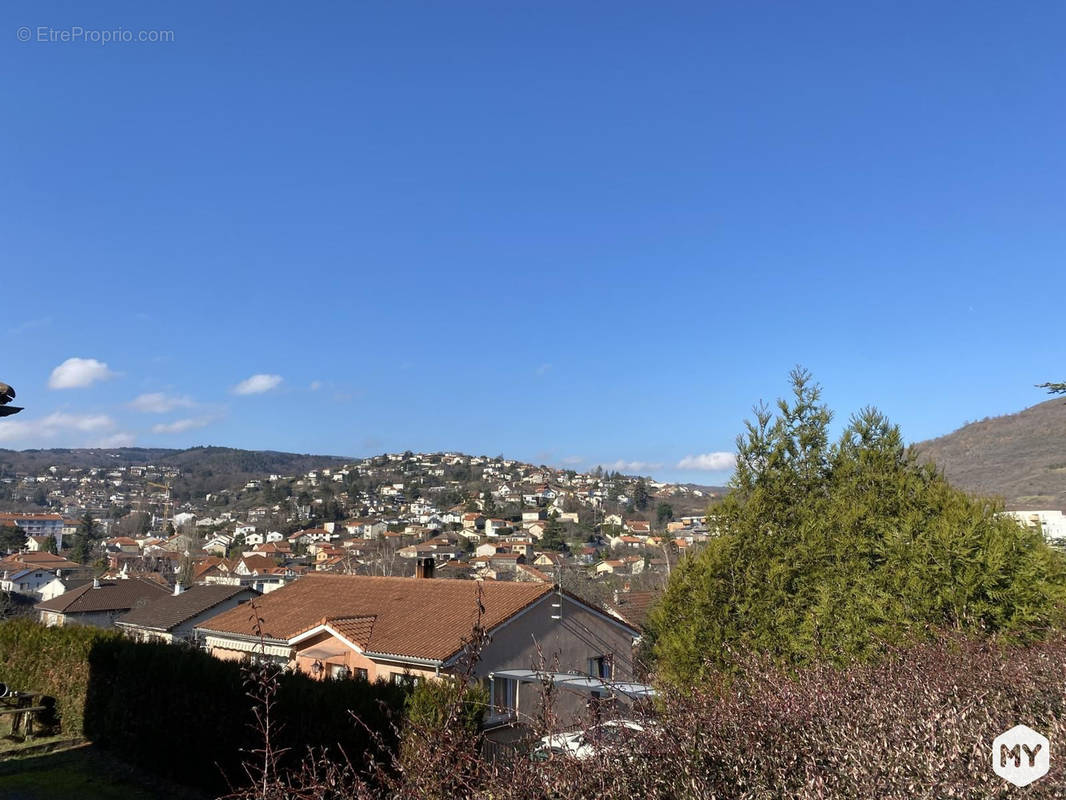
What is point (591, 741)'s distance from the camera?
3002 mm

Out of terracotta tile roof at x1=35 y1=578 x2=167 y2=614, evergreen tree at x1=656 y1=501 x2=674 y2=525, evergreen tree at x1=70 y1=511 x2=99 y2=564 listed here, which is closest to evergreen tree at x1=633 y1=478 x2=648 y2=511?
evergreen tree at x1=656 y1=501 x2=674 y2=525

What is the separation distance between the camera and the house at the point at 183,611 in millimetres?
29734

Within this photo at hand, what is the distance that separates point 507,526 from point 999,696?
111707mm

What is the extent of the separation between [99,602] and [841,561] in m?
41.8

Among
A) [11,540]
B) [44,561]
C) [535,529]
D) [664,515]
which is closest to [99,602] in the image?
[44,561]

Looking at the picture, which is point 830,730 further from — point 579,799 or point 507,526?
point 507,526

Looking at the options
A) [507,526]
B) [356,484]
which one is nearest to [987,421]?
[507,526]

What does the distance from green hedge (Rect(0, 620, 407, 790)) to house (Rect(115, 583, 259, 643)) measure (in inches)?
613

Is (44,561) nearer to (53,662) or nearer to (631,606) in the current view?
(631,606)

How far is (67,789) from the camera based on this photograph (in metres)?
10.1

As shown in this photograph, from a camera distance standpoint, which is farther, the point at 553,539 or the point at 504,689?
the point at 553,539

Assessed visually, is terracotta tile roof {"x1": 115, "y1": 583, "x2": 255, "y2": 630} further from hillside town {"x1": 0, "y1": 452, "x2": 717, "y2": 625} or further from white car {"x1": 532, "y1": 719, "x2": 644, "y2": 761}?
white car {"x1": 532, "y1": 719, "x2": 644, "y2": 761}

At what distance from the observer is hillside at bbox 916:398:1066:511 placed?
45.2 m

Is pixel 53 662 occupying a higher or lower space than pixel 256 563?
higher
